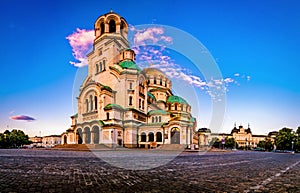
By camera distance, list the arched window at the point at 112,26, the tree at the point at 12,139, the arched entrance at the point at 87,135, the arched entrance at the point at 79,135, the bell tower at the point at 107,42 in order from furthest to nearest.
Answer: the tree at the point at 12,139
the arched window at the point at 112,26
the bell tower at the point at 107,42
the arched entrance at the point at 79,135
the arched entrance at the point at 87,135

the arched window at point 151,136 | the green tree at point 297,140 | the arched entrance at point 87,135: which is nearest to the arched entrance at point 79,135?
the arched entrance at point 87,135

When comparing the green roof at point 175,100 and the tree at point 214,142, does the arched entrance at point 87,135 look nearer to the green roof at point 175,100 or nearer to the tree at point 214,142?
the green roof at point 175,100

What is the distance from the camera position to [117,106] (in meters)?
48.4

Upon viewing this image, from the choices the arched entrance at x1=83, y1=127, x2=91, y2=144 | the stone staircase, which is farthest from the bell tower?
the stone staircase

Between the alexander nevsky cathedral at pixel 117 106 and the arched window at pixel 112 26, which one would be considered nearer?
the alexander nevsky cathedral at pixel 117 106

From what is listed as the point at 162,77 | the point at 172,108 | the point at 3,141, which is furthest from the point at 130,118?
the point at 3,141

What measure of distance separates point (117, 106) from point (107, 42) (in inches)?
666

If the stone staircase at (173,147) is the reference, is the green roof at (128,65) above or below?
above

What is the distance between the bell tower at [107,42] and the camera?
5434cm

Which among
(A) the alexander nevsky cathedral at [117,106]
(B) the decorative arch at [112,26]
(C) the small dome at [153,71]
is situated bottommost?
(A) the alexander nevsky cathedral at [117,106]

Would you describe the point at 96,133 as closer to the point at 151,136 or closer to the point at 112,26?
the point at 151,136

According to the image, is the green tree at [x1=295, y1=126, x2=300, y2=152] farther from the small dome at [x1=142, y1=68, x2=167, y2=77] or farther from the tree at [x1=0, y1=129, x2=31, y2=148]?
the tree at [x1=0, y1=129, x2=31, y2=148]

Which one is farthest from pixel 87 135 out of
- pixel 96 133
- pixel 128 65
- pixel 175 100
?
pixel 175 100

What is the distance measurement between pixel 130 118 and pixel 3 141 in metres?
54.4
